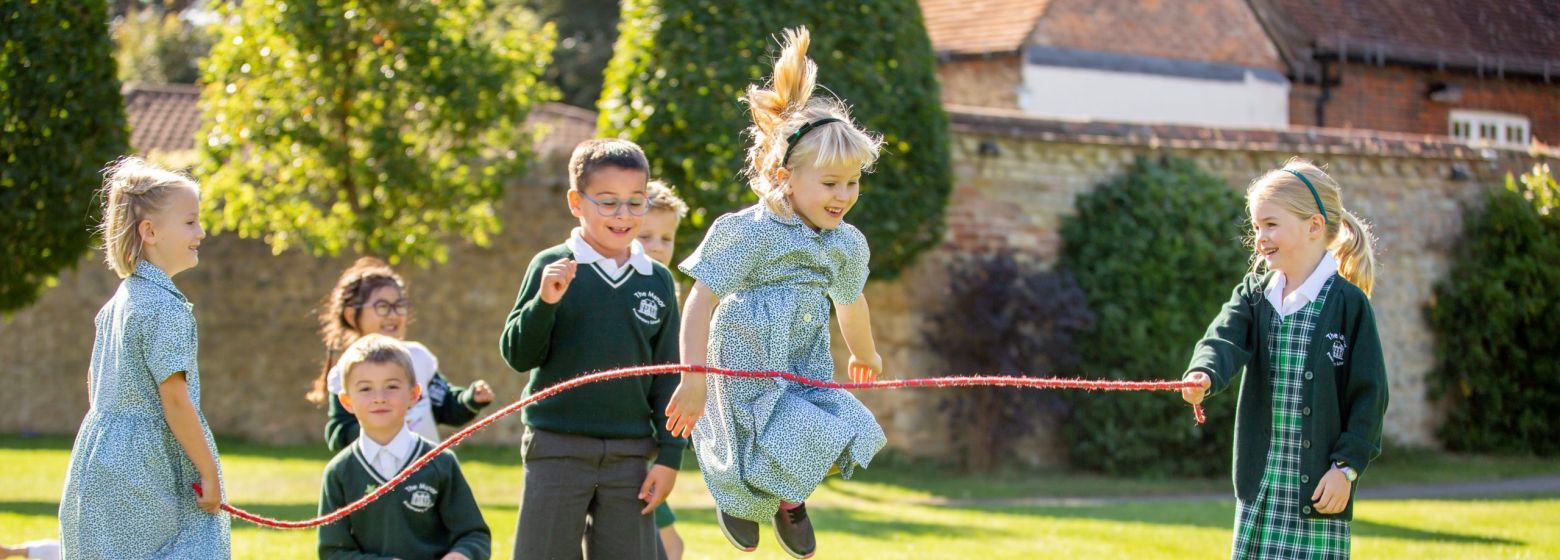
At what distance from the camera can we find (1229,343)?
4637 millimetres

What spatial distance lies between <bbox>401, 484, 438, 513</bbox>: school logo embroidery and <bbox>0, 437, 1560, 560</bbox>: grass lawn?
9.85ft

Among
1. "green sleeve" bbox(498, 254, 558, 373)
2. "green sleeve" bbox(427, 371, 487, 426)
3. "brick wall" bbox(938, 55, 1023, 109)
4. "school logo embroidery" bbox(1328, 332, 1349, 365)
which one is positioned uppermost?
"brick wall" bbox(938, 55, 1023, 109)

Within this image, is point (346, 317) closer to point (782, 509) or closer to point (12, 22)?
point (782, 509)

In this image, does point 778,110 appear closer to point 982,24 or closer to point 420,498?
point 420,498

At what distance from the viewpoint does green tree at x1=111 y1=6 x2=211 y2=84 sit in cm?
2872

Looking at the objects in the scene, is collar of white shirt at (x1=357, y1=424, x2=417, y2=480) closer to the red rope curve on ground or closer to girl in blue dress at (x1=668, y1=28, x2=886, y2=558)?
the red rope curve on ground

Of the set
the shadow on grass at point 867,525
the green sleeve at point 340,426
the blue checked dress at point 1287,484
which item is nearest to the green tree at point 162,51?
the shadow on grass at point 867,525

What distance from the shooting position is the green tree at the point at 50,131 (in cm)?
1061

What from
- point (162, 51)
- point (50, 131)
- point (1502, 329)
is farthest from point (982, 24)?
point (162, 51)

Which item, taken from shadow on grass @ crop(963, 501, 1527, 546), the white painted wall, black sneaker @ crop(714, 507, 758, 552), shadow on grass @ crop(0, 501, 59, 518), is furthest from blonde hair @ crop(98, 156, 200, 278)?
the white painted wall

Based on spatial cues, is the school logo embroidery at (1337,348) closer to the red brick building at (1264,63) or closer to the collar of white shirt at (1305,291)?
the collar of white shirt at (1305,291)

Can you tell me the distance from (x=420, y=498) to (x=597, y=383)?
2.48ft

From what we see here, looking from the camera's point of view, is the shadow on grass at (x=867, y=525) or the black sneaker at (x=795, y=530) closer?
the black sneaker at (x=795, y=530)

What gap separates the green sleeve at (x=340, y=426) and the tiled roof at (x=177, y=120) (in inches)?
455
